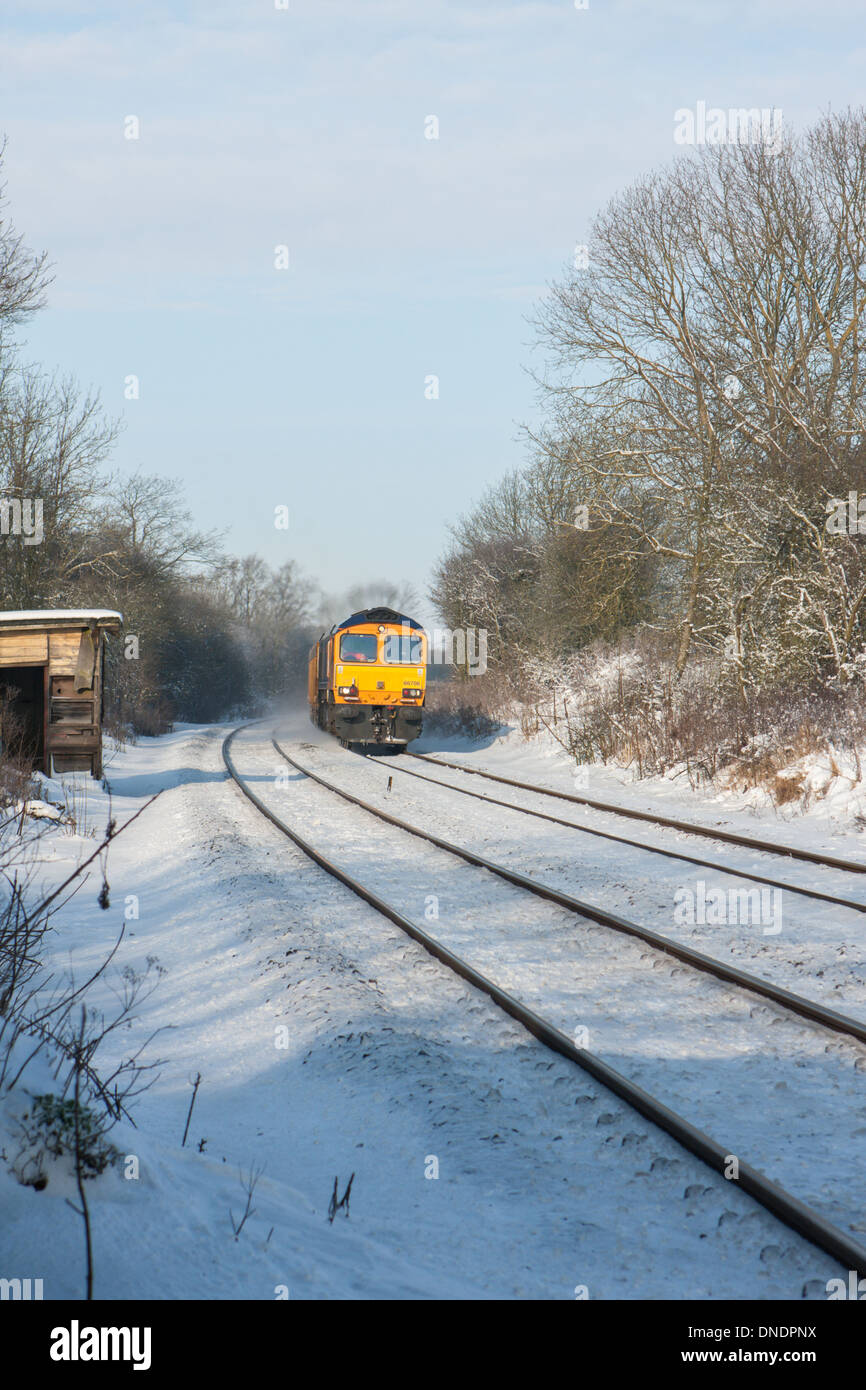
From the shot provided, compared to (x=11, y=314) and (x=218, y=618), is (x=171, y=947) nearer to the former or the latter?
(x=11, y=314)

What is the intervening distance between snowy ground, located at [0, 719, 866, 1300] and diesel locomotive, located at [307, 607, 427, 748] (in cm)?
1390

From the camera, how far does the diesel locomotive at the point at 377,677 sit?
2228 centimetres

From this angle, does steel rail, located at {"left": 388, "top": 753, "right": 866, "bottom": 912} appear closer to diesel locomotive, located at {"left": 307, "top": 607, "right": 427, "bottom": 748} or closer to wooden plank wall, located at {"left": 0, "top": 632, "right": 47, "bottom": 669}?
wooden plank wall, located at {"left": 0, "top": 632, "right": 47, "bottom": 669}

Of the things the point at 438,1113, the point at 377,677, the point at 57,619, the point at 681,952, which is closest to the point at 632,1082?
the point at 438,1113

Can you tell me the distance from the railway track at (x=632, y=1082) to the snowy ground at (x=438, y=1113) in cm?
6

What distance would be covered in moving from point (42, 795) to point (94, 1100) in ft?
30.7

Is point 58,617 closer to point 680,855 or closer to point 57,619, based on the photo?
point 57,619

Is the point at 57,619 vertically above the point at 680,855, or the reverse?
the point at 57,619

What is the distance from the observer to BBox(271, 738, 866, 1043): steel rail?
493cm

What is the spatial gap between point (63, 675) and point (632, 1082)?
12644 mm

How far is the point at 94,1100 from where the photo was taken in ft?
12.2

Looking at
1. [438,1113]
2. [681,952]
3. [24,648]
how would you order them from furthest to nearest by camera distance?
[24,648] < [681,952] < [438,1113]

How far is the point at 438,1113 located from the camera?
13.8 feet

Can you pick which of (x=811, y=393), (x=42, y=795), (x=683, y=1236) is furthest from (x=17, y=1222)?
(x=811, y=393)
